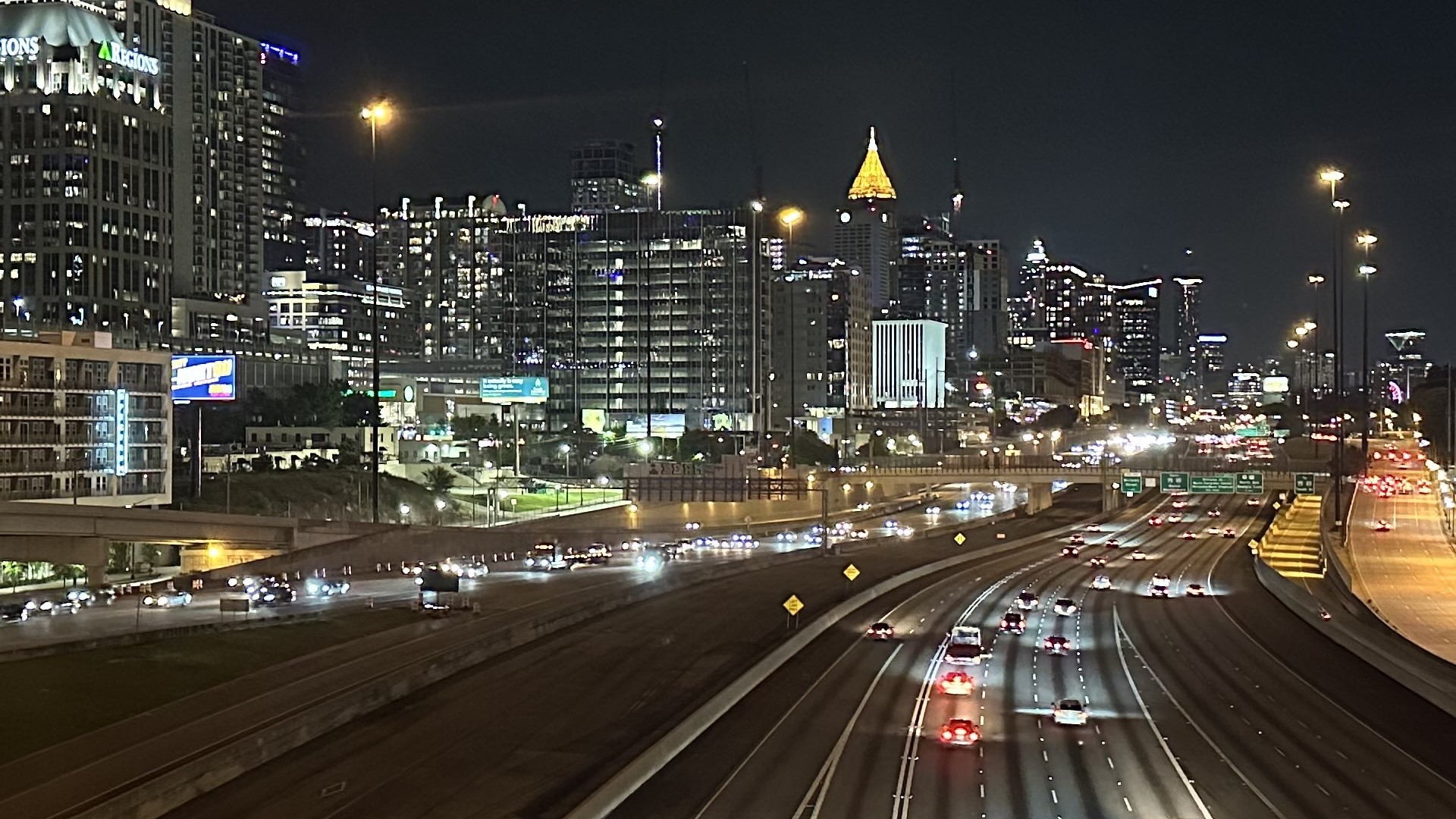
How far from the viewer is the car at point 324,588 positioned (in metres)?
68.2

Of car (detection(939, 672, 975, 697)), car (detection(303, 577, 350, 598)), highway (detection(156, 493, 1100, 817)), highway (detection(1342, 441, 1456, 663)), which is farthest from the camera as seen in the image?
car (detection(303, 577, 350, 598))

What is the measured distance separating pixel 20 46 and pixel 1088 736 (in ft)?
560

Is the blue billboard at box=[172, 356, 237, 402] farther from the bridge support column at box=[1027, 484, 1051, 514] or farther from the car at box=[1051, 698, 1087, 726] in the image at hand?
the car at box=[1051, 698, 1087, 726]

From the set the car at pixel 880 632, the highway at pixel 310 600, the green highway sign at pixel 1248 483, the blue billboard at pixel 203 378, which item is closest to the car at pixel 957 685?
the car at pixel 880 632

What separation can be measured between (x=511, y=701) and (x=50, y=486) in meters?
64.0

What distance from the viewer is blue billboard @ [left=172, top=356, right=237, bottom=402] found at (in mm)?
109812

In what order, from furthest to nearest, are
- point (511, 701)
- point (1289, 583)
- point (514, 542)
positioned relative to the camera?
point (514, 542), point (1289, 583), point (511, 701)

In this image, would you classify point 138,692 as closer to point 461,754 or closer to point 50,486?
point 461,754

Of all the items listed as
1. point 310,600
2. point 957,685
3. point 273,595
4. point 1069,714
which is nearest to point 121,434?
point 273,595

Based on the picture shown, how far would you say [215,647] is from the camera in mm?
44875

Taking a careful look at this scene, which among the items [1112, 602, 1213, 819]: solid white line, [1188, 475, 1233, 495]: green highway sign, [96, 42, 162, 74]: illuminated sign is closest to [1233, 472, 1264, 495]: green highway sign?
[1188, 475, 1233, 495]: green highway sign

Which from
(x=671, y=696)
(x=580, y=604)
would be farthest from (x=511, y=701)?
(x=580, y=604)

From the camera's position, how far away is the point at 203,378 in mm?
110500

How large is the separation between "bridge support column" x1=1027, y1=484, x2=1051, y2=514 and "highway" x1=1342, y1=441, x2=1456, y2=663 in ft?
98.7
